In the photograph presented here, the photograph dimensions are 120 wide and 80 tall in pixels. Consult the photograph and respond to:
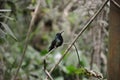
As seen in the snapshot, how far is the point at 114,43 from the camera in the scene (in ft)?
3.75

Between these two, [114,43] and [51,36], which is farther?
[51,36]

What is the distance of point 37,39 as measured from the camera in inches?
176

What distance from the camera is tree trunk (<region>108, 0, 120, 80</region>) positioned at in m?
1.13

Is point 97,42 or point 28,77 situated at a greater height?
point 97,42

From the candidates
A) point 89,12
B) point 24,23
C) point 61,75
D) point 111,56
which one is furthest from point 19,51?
point 111,56

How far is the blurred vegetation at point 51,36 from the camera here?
197cm

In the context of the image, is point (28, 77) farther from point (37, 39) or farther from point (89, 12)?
point (37, 39)

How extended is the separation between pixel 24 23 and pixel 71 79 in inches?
45.3

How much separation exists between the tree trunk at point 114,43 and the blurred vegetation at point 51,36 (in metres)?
0.16

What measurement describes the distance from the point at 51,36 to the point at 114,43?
3.04 meters

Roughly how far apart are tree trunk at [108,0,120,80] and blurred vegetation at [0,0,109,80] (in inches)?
6.2

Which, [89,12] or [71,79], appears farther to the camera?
[71,79]

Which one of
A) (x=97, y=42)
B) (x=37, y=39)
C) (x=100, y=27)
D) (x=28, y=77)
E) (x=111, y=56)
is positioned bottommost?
(x=37, y=39)

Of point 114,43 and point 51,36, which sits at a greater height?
point 114,43
